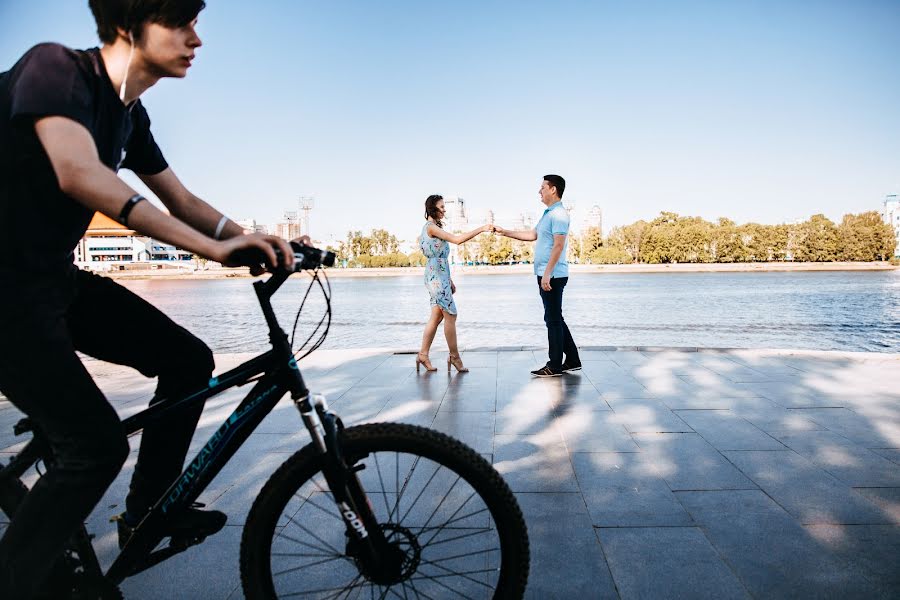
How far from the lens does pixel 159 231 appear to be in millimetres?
1432

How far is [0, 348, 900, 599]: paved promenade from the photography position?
7.60ft

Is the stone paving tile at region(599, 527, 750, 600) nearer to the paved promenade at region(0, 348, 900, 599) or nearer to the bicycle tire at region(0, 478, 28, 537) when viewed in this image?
the paved promenade at region(0, 348, 900, 599)

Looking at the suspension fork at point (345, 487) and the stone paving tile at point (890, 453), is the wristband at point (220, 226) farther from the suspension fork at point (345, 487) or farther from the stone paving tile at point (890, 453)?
the stone paving tile at point (890, 453)

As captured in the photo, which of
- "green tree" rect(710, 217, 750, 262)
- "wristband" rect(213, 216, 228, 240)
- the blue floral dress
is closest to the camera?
"wristband" rect(213, 216, 228, 240)

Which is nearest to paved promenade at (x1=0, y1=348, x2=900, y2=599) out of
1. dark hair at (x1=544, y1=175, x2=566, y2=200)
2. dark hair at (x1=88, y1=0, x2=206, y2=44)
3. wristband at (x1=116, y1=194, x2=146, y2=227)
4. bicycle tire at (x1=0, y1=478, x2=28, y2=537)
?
bicycle tire at (x1=0, y1=478, x2=28, y2=537)

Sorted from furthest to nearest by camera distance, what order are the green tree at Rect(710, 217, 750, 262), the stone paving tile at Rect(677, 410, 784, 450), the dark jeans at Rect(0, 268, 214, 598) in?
the green tree at Rect(710, 217, 750, 262) < the stone paving tile at Rect(677, 410, 784, 450) < the dark jeans at Rect(0, 268, 214, 598)

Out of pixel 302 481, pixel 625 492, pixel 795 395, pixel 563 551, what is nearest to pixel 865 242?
pixel 795 395

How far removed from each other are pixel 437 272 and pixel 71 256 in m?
5.08

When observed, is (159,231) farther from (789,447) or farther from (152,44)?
(789,447)

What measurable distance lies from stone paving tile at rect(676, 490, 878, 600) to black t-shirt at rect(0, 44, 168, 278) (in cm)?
261

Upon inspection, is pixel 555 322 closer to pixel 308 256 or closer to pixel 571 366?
pixel 571 366

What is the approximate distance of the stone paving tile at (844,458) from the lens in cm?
322

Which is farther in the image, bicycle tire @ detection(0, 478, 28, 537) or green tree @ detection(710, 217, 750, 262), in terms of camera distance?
green tree @ detection(710, 217, 750, 262)

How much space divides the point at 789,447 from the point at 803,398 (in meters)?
1.56
